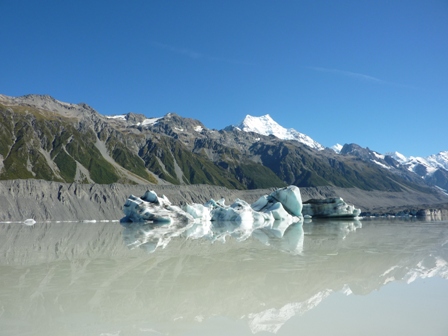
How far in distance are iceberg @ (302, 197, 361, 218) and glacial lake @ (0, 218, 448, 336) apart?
5024 cm

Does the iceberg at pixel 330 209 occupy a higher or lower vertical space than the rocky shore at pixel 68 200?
lower

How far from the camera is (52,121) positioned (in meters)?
154

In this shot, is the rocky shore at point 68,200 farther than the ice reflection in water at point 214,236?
Yes

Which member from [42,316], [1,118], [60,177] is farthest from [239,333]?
[1,118]

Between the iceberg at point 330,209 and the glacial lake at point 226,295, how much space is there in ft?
165

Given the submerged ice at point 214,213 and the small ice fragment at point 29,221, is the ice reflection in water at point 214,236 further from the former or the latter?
the small ice fragment at point 29,221

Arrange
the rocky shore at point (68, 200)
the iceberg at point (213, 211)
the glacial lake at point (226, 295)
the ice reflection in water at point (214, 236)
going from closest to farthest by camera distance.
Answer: the glacial lake at point (226, 295), the ice reflection in water at point (214, 236), the iceberg at point (213, 211), the rocky shore at point (68, 200)

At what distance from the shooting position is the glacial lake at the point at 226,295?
23.8 ft

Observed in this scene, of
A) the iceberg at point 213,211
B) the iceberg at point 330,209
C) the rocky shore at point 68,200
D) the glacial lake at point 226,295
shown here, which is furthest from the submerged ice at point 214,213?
the glacial lake at point 226,295

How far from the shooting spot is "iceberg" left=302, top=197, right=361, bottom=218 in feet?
216

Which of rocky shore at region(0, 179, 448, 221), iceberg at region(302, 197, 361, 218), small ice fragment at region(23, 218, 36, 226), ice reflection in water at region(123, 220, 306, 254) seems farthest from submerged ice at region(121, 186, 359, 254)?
rocky shore at region(0, 179, 448, 221)

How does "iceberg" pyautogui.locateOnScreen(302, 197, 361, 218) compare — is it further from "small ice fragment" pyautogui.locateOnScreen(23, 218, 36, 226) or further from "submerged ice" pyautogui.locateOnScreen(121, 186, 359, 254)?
"small ice fragment" pyautogui.locateOnScreen(23, 218, 36, 226)

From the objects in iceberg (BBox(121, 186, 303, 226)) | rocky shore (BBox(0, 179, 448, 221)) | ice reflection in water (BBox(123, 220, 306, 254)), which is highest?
rocky shore (BBox(0, 179, 448, 221))

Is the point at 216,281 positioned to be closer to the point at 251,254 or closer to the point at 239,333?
the point at 239,333
